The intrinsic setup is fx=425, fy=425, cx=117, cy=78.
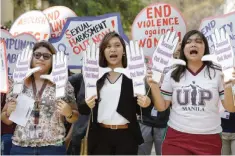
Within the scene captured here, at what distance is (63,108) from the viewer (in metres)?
3.52

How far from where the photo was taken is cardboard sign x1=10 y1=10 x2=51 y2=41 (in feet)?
18.1

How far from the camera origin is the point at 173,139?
3.46 metres

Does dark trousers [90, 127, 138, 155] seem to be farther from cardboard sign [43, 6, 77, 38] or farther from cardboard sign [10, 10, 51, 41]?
cardboard sign [43, 6, 77, 38]

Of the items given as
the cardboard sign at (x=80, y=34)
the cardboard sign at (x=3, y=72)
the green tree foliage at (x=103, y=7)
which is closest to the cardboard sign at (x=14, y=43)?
the cardboard sign at (x=80, y=34)

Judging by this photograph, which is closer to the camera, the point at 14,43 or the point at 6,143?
the point at 6,143

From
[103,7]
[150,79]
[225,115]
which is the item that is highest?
[103,7]

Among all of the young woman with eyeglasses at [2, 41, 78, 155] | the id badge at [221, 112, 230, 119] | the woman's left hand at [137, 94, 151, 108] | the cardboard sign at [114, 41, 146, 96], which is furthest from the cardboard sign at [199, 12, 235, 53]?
the young woman with eyeglasses at [2, 41, 78, 155]

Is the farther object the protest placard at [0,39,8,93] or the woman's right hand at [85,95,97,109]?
the protest placard at [0,39,8,93]

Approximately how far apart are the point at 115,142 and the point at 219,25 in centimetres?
180

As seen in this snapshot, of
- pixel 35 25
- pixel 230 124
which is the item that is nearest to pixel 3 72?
pixel 35 25

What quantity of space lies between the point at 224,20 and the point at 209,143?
162cm

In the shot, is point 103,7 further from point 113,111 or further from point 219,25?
point 113,111

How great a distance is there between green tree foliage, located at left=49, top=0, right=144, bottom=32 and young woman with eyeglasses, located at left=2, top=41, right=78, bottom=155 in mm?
6632

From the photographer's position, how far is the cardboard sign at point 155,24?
478cm
